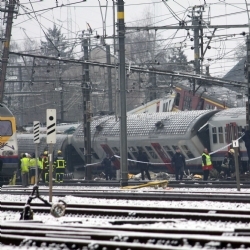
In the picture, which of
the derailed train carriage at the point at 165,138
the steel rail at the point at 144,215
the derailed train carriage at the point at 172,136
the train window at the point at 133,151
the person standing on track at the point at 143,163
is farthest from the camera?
the train window at the point at 133,151

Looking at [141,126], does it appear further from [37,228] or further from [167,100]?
[37,228]

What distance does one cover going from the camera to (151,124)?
42.7m

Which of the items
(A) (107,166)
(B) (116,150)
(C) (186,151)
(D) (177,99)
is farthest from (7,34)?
(D) (177,99)

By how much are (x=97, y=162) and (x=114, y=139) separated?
1.80 metres

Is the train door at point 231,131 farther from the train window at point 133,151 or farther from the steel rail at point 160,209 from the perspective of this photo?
the steel rail at point 160,209

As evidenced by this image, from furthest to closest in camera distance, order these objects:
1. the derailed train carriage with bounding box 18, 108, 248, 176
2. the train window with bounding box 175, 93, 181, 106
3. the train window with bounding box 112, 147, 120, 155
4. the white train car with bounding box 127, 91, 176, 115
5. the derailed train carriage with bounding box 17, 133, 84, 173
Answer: the train window with bounding box 175, 93, 181, 106
the white train car with bounding box 127, 91, 176, 115
the derailed train carriage with bounding box 17, 133, 84, 173
the train window with bounding box 112, 147, 120, 155
the derailed train carriage with bounding box 18, 108, 248, 176

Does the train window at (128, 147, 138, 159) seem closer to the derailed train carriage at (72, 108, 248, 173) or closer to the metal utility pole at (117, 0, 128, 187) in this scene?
the derailed train carriage at (72, 108, 248, 173)

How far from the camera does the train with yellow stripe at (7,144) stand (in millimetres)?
30594

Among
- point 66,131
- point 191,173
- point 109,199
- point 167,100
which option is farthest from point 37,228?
point 167,100

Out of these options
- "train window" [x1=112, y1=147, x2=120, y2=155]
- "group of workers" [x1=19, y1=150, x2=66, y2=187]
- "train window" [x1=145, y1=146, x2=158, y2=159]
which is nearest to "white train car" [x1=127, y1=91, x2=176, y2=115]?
"train window" [x1=112, y1=147, x2=120, y2=155]

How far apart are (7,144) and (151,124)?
13.2 meters

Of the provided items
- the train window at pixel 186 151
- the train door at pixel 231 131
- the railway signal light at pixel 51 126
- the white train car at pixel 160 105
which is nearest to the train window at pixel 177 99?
the white train car at pixel 160 105

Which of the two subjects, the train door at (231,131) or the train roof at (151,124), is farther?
the train roof at (151,124)

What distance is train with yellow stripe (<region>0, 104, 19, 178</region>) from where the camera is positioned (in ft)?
100
